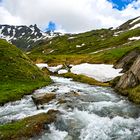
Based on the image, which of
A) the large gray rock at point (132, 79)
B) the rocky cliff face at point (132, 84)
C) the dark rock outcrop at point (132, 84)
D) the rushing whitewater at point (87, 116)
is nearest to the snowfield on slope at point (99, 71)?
the dark rock outcrop at point (132, 84)

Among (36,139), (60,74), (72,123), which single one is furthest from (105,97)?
(60,74)

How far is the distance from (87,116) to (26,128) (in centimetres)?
779

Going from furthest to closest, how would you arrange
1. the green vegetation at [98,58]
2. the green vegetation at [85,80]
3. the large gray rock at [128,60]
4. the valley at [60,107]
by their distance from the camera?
the green vegetation at [98,58] < the large gray rock at [128,60] < the green vegetation at [85,80] < the valley at [60,107]

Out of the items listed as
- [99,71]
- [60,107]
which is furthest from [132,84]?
[99,71]

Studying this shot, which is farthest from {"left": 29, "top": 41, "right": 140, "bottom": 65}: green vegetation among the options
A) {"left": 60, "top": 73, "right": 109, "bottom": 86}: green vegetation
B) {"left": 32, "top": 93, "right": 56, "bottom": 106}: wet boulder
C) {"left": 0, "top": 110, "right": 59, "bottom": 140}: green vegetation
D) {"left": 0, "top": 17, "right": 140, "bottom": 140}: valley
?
{"left": 0, "top": 110, "right": 59, "bottom": 140}: green vegetation

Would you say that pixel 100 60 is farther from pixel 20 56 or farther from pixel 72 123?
pixel 72 123

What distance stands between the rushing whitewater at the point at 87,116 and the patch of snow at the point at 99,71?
23898 millimetres

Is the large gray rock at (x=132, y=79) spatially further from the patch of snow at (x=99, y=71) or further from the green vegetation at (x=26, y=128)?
the green vegetation at (x=26, y=128)

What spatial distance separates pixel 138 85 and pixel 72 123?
1951 centimetres

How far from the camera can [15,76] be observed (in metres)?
58.7

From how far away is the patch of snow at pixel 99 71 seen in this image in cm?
7306

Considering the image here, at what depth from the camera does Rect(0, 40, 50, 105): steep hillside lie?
48781 mm

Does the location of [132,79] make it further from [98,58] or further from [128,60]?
[98,58]

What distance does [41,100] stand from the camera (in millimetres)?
42562
